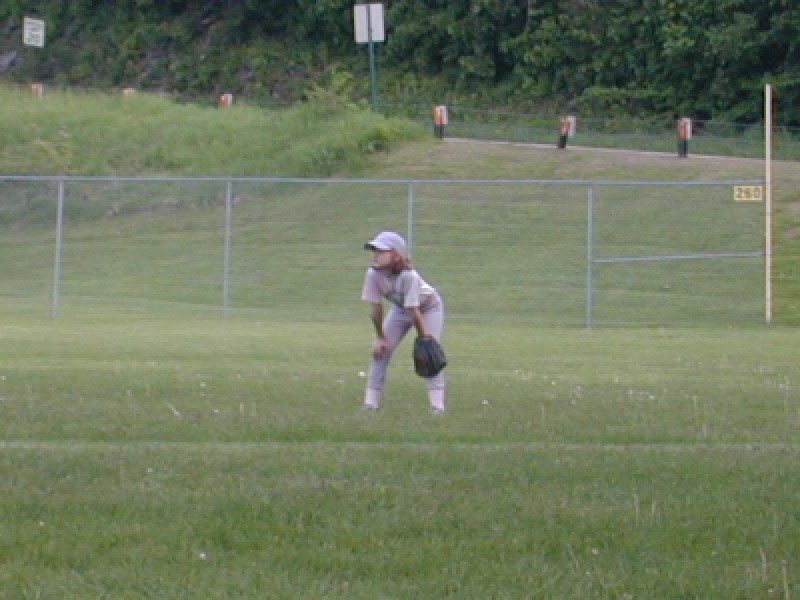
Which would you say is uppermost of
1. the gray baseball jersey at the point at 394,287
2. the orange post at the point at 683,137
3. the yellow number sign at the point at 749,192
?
the orange post at the point at 683,137

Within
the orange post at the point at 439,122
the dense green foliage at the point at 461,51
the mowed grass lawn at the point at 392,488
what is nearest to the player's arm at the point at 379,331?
the mowed grass lawn at the point at 392,488

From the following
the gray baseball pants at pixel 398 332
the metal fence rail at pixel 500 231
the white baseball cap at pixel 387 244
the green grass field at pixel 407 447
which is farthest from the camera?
the metal fence rail at pixel 500 231

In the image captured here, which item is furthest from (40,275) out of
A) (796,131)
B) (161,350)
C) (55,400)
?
(796,131)

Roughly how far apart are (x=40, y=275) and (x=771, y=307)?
1338 centimetres

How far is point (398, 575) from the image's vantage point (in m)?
6.53

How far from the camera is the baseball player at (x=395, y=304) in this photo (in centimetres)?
1127

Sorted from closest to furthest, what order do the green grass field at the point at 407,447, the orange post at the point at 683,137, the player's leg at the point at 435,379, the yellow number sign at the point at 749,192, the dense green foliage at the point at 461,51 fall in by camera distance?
1. the green grass field at the point at 407,447
2. the player's leg at the point at 435,379
3. the yellow number sign at the point at 749,192
4. the orange post at the point at 683,137
5. the dense green foliage at the point at 461,51

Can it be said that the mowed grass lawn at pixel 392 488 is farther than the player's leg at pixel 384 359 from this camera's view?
No

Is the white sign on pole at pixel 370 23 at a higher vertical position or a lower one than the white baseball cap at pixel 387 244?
higher

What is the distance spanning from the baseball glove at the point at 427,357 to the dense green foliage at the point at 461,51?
1214 inches

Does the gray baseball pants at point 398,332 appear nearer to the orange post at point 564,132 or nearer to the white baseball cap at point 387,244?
the white baseball cap at point 387,244

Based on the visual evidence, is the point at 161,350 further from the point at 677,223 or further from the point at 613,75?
the point at 613,75

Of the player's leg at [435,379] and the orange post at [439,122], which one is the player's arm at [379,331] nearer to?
the player's leg at [435,379]

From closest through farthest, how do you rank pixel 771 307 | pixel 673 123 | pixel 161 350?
pixel 161 350 → pixel 771 307 → pixel 673 123
